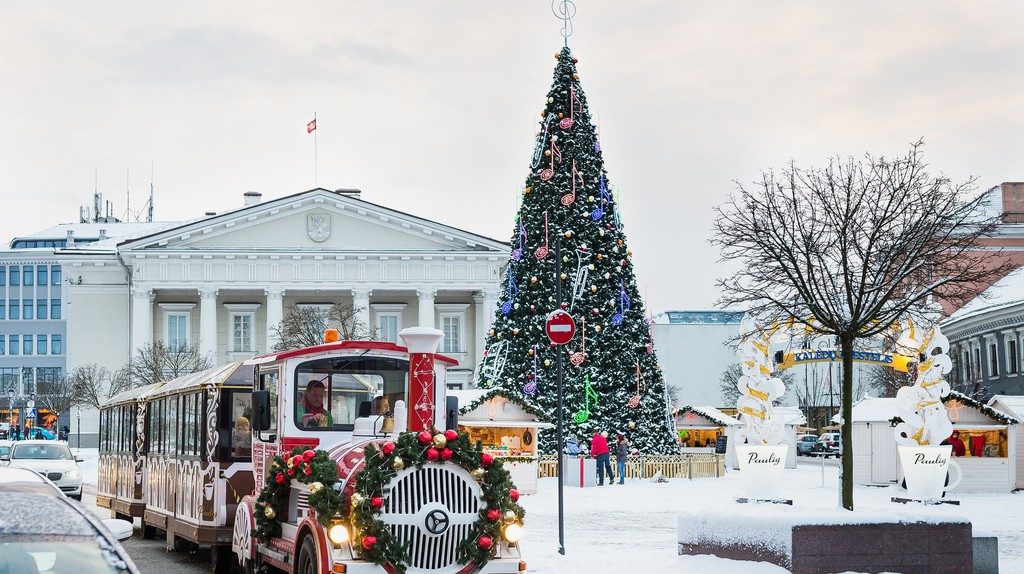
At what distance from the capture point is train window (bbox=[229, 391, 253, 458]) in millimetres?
17531

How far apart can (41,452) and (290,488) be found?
22.3 metres

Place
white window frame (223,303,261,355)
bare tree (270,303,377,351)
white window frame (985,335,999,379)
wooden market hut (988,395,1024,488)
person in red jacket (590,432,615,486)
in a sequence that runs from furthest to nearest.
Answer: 1. white window frame (223,303,261,355)
2. bare tree (270,303,377,351)
3. white window frame (985,335,999,379)
4. person in red jacket (590,432,615,486)
5. wooden market hut (988,395,1024,488)

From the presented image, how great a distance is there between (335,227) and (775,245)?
183 ft

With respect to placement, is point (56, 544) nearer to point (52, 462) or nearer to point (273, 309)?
point (52, 462)

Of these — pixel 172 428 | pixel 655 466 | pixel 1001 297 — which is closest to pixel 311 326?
pixel 655 466

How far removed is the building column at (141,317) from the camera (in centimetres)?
7875

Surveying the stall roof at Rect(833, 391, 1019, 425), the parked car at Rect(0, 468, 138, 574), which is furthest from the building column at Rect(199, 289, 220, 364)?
the parked car at Rect(0, 468, 138, 574)

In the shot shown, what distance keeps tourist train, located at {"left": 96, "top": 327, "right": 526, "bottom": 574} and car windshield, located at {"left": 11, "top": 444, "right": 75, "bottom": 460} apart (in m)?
13.9

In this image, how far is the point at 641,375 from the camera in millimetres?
43750

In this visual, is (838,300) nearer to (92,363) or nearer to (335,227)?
(335,227)

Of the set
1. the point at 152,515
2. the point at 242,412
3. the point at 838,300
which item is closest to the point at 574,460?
the point at 838,300

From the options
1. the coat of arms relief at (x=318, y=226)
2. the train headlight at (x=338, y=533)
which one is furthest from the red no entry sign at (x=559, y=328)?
the coat of arms relief at (x=318, y=226)

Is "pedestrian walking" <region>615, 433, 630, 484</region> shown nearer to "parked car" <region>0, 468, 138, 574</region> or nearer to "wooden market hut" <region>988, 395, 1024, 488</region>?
"wooden market hut" <region>988, 395, 1024, 488</region>

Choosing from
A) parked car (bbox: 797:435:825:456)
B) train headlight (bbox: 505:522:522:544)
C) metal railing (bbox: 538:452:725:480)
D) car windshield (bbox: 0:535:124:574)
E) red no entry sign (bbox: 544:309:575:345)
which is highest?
red no entry sign (bbox: 544:309:575:345)
